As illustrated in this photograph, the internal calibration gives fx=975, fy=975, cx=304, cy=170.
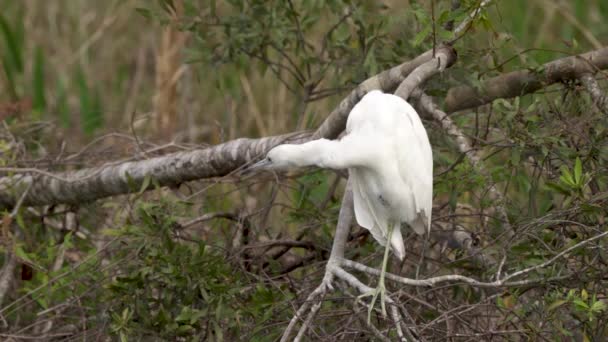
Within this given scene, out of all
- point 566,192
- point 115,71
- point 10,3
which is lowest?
point 115,71

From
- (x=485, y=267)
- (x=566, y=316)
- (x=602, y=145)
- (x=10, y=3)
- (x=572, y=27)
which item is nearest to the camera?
(x=566, y=316)

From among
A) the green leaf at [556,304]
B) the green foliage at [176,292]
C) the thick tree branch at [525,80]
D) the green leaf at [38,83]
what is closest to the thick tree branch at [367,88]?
the thick tree branch at [525,80]

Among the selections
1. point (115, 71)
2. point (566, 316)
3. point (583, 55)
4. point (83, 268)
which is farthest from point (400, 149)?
point (115, 71)

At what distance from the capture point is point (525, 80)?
9.02 ft

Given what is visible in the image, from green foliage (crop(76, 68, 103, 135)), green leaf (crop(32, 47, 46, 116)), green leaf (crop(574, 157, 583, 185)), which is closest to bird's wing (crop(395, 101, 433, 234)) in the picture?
green leaf (crop(574, 157, 583, 185))

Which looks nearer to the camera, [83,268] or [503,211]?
[503,211]

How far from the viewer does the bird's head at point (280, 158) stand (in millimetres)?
2334

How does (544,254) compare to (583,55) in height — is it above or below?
below

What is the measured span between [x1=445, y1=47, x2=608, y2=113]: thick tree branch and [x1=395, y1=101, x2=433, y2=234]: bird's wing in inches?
19.0

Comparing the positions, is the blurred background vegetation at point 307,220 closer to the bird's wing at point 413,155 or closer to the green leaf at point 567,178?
the green leaf at point 567,178

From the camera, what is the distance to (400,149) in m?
2.31

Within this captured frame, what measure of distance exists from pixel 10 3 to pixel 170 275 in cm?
386

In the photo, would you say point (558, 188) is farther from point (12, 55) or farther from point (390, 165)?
point (12, 55)

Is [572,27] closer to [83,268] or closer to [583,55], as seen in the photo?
[583,55]
